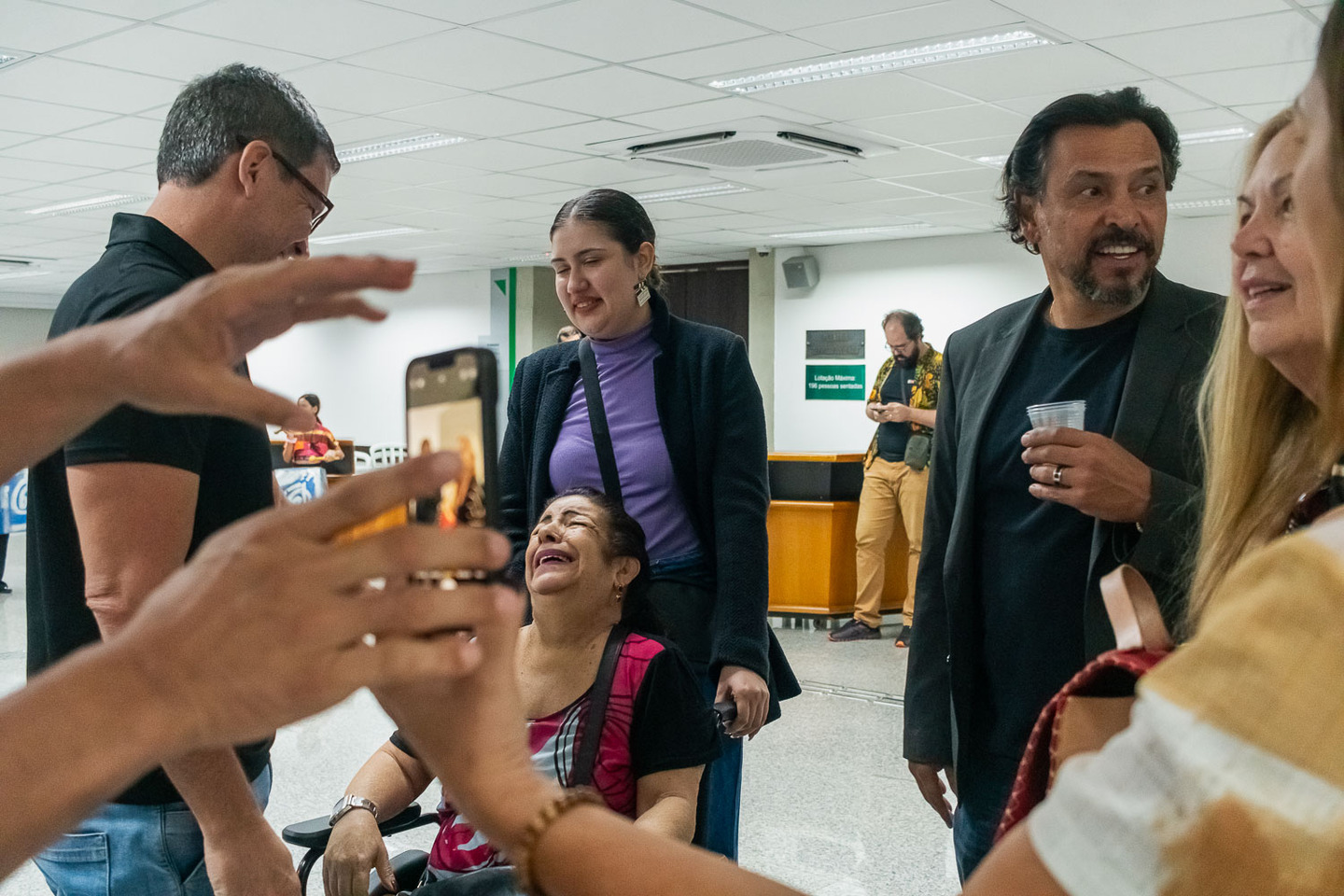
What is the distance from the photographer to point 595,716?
84.1 inches

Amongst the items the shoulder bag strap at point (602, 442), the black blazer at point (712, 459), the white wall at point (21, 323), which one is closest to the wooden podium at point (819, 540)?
the black blazer at point (712, 459)

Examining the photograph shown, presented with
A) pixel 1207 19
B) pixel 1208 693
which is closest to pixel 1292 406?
pixel 1208 693

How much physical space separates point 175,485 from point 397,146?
698 centimetres

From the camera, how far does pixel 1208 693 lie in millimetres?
535

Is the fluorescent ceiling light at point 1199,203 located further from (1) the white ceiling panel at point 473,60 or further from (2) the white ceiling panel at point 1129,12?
(1) the white ceiling panel at point 473,60

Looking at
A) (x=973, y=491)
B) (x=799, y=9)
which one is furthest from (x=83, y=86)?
(x=973, y=491)

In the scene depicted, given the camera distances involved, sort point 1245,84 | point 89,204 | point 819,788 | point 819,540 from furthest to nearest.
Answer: point 89,204 → point 819,540 → point 1245,84 → point 819,788

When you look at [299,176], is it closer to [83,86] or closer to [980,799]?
[980,799]

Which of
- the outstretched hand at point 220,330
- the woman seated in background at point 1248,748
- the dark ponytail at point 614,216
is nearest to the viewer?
the woman seated in background at point 1248,748

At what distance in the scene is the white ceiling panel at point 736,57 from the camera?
18.1 ft

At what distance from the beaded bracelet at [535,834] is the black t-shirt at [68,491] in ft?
2.50

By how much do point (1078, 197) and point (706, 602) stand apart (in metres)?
1.05

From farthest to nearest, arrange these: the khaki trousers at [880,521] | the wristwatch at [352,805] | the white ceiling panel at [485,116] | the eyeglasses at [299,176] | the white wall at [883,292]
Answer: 1. the white wall at [883,292]
2. the khaki trousers at [880,521]
3. the white ceiling panel at [485,116]
4. the wristwatch at [352,805]
5. the eyeglasses at [299,176]

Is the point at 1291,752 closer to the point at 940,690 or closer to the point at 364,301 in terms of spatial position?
the point at 364,301
